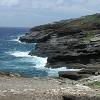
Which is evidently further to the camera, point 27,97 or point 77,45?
point 77,45

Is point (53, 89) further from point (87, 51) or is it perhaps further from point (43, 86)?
point (87, 51)

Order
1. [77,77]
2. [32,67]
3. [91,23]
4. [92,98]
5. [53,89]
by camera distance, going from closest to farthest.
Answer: [92,98]
[53,89]
[77,77]
[32,67]
[91,23]

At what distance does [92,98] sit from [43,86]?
4.90 m

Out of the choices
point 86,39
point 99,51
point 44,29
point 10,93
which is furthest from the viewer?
point 44,29

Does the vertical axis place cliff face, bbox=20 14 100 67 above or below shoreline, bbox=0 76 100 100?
below

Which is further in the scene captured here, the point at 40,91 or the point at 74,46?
the point at 74,46

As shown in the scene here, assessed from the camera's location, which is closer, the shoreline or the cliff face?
the shoreline

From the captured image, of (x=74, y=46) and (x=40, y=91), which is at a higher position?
(x=40, y=91)

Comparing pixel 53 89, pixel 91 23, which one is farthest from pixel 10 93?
pixel 91 23

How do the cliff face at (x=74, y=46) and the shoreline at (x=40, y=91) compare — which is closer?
the shoreline at (x=40, y=91)

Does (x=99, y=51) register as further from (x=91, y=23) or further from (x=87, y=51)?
(x=91, y=23)

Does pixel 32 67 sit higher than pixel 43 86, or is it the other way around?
pixel 43 86

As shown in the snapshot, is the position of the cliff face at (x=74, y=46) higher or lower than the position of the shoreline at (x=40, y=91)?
lower

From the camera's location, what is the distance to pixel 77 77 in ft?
130
